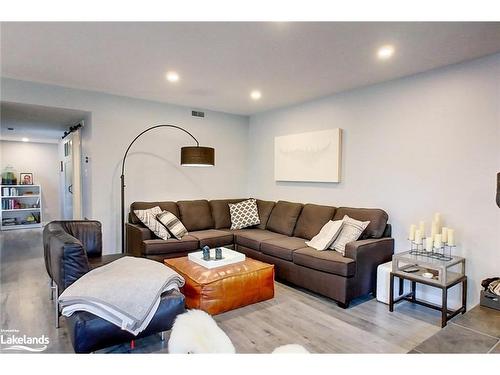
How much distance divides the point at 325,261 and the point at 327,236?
0.44 metres

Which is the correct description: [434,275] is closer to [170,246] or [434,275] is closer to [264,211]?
[264,211]

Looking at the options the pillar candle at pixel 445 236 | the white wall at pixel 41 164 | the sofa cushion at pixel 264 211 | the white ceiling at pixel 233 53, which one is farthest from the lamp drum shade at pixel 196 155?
the white wall at pixel 41 164

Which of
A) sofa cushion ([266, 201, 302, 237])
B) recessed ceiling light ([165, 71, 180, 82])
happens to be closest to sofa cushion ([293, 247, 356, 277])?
sofa cushion ([266, 201, 302, 237])

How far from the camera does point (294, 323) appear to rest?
2660 mm

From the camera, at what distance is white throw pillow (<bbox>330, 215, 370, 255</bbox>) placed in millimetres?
3348

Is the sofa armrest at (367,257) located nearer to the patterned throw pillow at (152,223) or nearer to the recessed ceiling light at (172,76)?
the patterned throw pillow at (152,223)

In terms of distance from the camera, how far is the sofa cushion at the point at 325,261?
2979 mm

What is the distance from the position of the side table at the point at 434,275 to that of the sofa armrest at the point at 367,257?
25cm

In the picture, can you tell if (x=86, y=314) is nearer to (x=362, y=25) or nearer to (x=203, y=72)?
(x=203, y=72)

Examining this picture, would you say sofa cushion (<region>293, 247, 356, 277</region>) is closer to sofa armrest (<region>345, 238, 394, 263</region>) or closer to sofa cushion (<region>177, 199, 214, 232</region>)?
sofa armrest (<region>345, 238, 394, 263</region>)

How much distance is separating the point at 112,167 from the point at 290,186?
2.76 meters

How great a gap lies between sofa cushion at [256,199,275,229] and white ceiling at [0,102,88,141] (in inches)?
119

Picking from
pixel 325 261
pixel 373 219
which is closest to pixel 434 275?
pixel 373 219

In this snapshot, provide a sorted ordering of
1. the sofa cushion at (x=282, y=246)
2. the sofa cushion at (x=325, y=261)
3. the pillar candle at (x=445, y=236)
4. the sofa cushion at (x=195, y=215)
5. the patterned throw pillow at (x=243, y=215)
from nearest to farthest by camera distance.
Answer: the pillar candle at (x=445, y=236), the sofa cushion at (x=325, y=261), the sofa cushion at (x=282, y=246), the sofa cushion at (x=195, y=215), the patterned throw pillow at (x=243, y=215)
